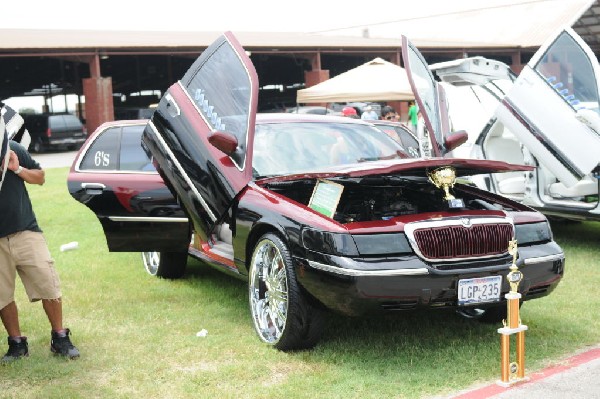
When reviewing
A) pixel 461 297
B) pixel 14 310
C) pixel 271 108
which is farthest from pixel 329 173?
pixel 271 108

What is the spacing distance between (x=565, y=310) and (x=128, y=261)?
4625 millimetres

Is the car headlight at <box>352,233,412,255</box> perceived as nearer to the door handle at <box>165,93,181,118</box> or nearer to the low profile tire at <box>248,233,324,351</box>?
the low profile tire at <box>248,233,324,351</box>

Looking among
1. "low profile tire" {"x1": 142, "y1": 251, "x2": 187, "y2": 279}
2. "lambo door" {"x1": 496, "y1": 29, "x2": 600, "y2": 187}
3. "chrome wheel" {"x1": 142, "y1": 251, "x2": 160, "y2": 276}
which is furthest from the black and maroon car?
"lambo door" {"x1": 496, "y1": 29, "x2": 600, "y2": 187}

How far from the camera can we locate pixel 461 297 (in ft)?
15.2

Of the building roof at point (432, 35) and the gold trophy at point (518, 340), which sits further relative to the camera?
the building roof at point (432, 35)

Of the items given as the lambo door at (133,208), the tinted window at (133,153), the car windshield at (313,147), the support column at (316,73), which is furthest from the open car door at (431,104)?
the support column at (316,73)

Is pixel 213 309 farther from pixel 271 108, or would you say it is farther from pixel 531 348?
pixel 271 108

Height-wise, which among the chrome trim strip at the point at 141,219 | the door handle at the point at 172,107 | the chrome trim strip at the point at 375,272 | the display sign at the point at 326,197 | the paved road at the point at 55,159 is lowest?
the paved road at the point at 55,159

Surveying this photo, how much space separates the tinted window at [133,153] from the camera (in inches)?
277

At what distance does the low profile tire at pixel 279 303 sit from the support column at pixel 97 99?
85.5ft

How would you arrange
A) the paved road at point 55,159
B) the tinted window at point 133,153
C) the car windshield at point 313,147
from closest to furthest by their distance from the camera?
the car windshield at point 313,147, the tinted window at point 133,153, the paved road at point 55,159

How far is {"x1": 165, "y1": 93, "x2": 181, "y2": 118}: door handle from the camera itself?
5996 millimetres

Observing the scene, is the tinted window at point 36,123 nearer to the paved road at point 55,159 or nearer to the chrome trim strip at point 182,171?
the paved road at point 55,159

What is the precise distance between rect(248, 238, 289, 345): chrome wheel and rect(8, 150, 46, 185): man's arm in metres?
1.54
